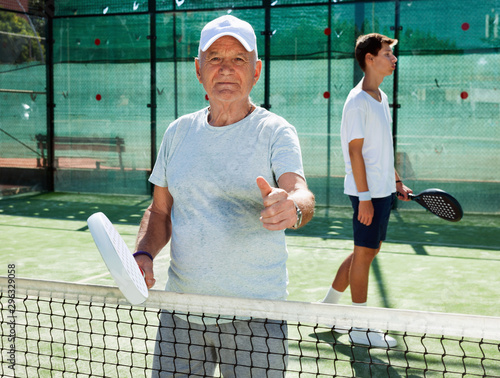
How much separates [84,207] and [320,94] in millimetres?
4054

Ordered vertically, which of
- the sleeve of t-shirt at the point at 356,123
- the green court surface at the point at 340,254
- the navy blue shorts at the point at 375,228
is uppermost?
the sleeve of t-shirt at the point at 356,123

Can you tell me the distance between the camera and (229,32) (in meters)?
2.02

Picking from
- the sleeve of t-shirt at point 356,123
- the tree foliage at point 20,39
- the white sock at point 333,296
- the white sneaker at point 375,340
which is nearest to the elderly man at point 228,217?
the sleeve of t-shirt at point 356,123

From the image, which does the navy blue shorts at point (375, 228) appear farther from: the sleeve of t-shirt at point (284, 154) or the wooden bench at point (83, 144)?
the wooden bench at point (83, 144)

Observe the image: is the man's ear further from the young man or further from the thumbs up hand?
the thumbs up hand

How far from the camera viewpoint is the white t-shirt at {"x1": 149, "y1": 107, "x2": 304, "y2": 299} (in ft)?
6.55

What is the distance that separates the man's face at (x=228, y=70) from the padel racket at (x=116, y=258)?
1.97 ft

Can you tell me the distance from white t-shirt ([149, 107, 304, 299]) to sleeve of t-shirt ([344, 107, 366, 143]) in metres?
1.70

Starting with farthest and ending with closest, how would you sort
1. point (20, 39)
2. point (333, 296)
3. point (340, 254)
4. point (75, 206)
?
point (20, 39) < point (75, 206) < point (340, 254) < point (333, 296)

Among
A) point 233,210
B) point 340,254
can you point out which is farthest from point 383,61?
point 340,254

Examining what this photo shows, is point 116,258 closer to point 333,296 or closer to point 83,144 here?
point 333,296

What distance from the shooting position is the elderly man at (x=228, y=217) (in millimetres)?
2000

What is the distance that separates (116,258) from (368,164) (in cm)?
241

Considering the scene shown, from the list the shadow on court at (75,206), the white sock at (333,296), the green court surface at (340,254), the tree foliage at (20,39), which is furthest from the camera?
the tree foliage at (20,39)
